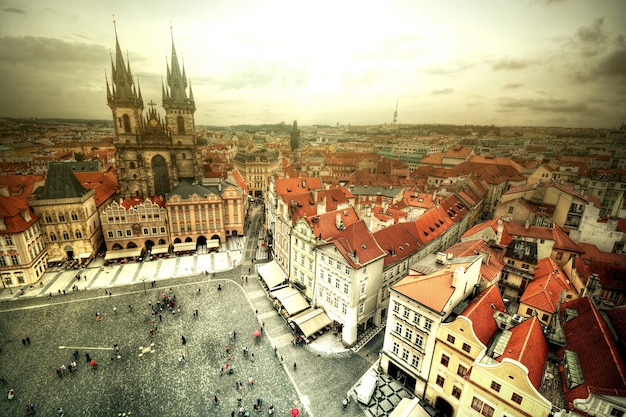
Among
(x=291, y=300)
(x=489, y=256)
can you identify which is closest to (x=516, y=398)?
(x=489, y=256)

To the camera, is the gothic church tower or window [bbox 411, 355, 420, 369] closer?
→ window [bbox 411, 355, 420, 369]

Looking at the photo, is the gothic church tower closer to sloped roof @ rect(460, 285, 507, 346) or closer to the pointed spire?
the pointed spire

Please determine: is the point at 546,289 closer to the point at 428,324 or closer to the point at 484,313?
the point at 484,313

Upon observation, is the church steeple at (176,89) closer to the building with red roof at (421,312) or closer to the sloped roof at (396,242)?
the sloped roof at (396,242)

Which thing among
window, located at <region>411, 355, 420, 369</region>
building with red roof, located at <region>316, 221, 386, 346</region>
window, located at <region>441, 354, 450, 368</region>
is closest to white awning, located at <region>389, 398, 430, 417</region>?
window, located at <region>411, 355, 420, 369</region>

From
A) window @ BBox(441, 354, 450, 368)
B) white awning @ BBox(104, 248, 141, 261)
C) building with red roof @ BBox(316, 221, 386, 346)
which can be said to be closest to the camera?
window @ BBox(441, 354, 450, 368)
